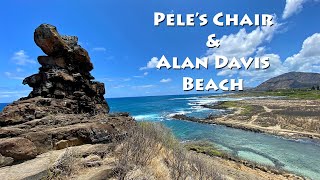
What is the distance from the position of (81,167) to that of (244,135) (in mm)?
39603

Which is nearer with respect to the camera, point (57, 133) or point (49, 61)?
point (57, 133)

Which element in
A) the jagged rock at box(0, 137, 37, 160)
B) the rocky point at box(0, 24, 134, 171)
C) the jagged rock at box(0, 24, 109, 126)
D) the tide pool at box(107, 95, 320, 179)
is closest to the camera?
the jagged rock at box(0, 137, 37, 160)

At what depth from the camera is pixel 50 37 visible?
17.2 metres

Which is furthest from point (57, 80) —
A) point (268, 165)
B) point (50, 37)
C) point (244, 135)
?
point (244, 135)

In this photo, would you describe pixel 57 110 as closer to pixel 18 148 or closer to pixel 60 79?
pixel 60 79

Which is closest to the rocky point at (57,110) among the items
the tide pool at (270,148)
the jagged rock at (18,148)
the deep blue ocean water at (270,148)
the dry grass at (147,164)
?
the jagged rock at (18,148)

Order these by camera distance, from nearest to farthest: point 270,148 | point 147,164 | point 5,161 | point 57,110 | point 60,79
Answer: point 5,161, point 147,164, point 57,110, point 60,79, point 270,148

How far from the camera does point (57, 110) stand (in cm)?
1606

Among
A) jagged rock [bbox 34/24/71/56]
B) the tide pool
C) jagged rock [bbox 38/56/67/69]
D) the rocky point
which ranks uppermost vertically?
jagged rock [bbox 34/24/71/56]

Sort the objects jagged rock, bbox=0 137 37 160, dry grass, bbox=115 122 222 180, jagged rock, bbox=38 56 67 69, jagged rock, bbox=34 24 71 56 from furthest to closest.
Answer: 1. jagged rock, bbox=38 56 67 69
2. jagged rock, bbox=34 24 71 56
3. jagged rock, bbox=0 137 37 160
4. dry grass, bbox=115 122 222 180

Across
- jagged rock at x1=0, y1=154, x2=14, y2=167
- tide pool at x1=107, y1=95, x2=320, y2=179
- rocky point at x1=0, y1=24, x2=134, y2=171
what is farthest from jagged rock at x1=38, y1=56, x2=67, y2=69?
tide pool at x1=107, y1=95, x2=320, y2=179

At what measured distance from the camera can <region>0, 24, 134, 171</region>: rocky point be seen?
11992 millimetres

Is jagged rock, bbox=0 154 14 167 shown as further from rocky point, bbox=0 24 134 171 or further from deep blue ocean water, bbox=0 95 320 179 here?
deep blue ocean water, bbox=0 95 320 179

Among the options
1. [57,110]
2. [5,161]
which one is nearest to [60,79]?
[57,110]
